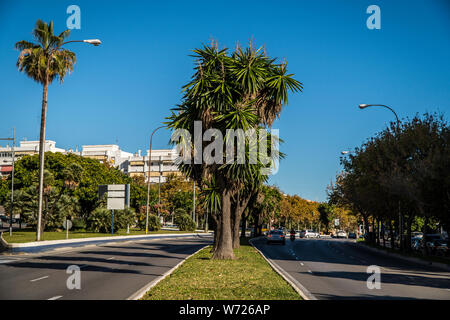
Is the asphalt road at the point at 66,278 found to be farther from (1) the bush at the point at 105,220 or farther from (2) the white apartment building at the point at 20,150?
(2) the white apartment building at the point at 20,150

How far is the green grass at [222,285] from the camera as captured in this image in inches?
442

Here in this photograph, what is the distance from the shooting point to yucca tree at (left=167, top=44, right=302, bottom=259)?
21.7 meters

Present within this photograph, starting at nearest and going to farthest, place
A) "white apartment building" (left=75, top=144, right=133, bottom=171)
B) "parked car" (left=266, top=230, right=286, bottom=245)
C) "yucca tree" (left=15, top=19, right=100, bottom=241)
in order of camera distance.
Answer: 1. "yucca tree" (left=15, top=19, right=100, bottom=241)
2. "parked car" (left=266, top=230, right=286, bottom=245)
3. "white apartment building" (left=75, top=144, right=133, bottom=171)

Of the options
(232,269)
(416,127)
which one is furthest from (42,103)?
(416,127)

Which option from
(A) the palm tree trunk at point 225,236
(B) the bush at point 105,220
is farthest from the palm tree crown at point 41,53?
(B) the bush at point 105,220

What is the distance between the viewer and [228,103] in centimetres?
2184

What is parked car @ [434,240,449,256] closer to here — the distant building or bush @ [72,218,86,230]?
bush @ [72,218,86,230]

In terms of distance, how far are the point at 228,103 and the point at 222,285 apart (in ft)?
35.0

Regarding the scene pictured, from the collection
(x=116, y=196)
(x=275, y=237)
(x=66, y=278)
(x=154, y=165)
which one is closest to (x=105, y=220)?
(x=116, y=196)

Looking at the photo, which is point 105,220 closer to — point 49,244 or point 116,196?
point 116,196

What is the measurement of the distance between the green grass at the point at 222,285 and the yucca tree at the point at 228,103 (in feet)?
16.9

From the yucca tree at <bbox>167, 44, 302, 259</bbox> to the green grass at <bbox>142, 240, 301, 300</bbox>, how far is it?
16.9 ft

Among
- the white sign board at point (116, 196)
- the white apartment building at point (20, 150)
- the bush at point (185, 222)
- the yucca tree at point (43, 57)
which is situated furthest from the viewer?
the white apartment building at point (20, 150)

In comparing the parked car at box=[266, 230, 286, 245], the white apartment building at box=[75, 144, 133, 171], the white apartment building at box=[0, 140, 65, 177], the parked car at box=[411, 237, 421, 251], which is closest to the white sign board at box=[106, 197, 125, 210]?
the parked car at box=[266, 230, 286, 245]
